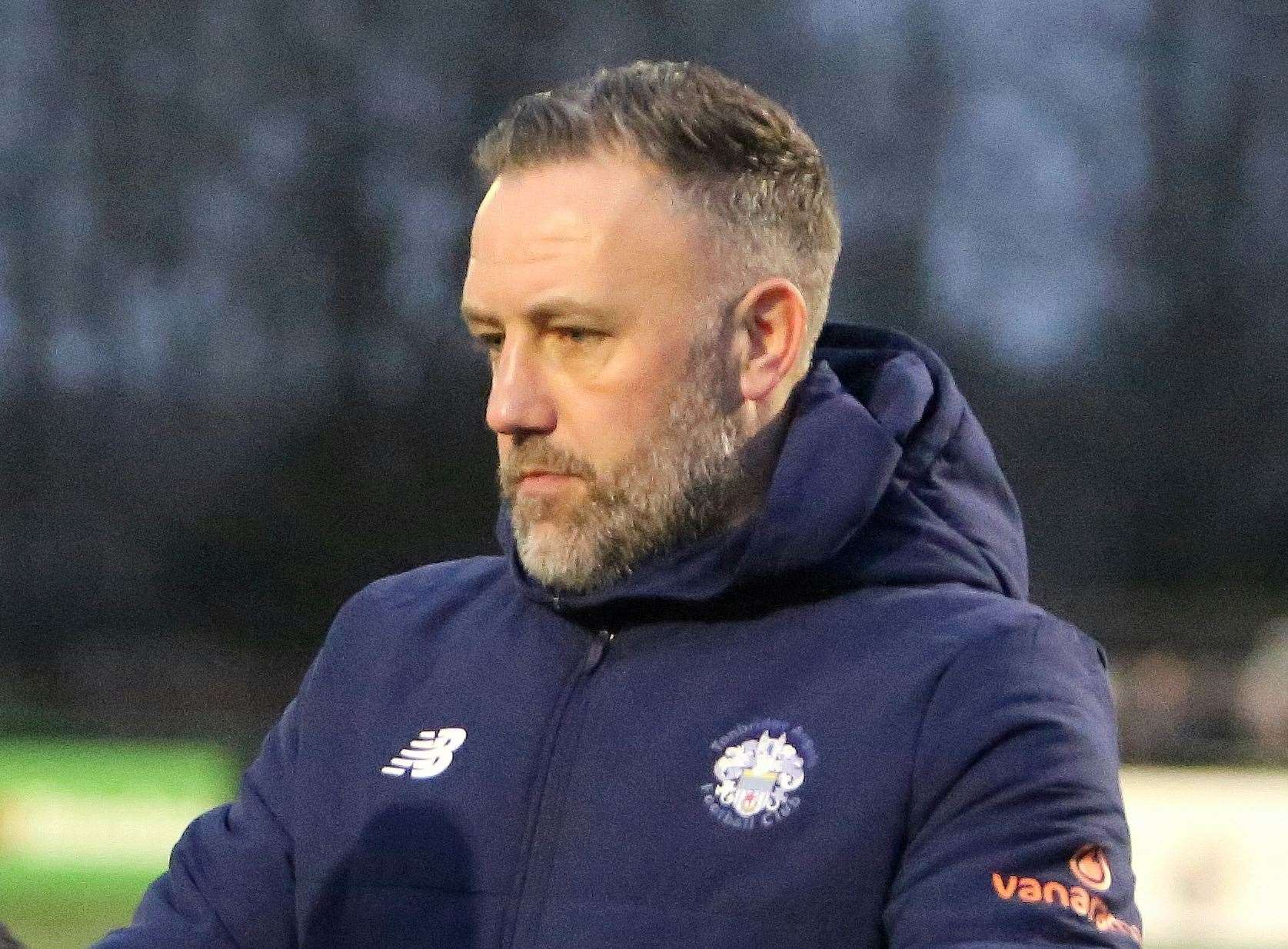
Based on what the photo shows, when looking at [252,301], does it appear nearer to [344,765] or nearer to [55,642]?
[55,642]

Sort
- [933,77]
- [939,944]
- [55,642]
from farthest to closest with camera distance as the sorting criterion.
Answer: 1. [933,77]
2. [55,642]
3. [939,944]

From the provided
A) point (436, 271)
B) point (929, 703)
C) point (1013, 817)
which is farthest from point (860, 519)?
point (436, 271)

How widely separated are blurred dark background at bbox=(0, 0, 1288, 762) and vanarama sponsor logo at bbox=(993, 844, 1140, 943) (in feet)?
32.7

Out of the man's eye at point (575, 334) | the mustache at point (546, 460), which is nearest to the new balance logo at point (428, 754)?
the mustache at point (546, 460)

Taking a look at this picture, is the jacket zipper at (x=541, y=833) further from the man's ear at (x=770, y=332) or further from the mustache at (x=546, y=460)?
the man's ear at (x=770, y=332)

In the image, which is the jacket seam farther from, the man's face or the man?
the man's face

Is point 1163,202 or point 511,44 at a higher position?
point 511,44

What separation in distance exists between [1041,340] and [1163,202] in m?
1.10

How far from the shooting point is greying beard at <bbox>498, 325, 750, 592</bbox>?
173 centimetres

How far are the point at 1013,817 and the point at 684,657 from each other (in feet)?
1.00

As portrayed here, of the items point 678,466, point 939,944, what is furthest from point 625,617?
point 939,944

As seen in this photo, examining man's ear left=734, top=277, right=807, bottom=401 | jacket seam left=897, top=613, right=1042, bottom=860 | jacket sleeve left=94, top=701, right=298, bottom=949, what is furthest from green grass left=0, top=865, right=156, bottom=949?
jacket seam left=897, top=613, right=1042, bottom=860

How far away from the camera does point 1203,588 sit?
11719 mm

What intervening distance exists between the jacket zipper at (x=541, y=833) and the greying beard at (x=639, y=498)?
8cm
